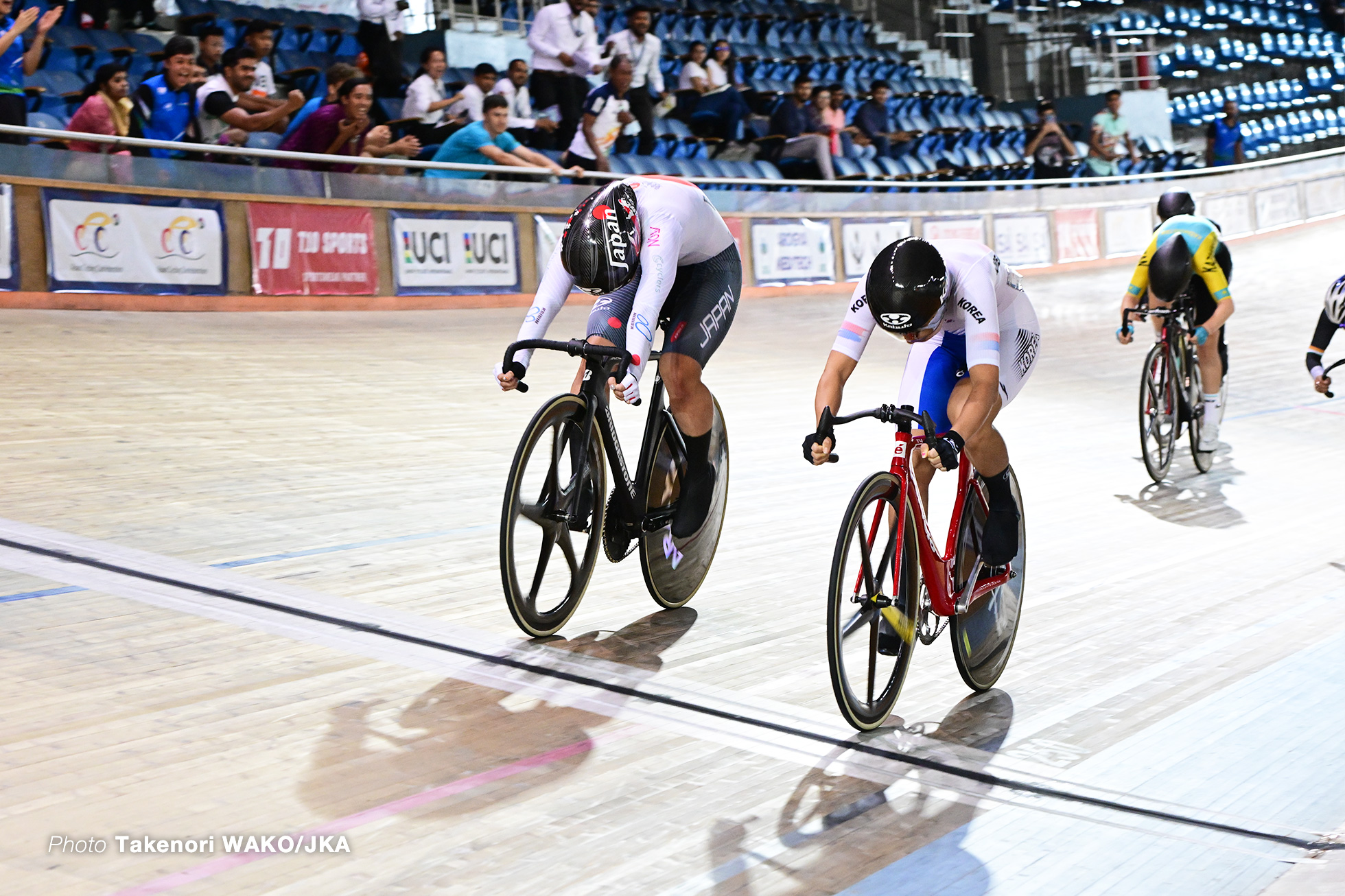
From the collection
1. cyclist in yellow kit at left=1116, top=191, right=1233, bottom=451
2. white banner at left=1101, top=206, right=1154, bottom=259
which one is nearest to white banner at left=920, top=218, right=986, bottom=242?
white banner at left=1101, top=206, right=1154, bottom=259

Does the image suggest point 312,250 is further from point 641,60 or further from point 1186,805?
point 1186,805

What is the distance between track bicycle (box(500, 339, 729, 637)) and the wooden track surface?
0.51ft

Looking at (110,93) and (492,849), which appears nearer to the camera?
(492,849)

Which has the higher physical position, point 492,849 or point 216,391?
point 216,391

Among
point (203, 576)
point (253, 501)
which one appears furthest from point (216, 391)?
point (203, 576)

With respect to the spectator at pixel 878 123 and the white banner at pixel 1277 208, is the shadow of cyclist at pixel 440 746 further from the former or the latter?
the white banner at pixel 1277 208

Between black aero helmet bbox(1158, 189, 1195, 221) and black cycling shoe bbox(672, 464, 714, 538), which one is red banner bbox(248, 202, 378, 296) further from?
black cycling shoe bbox(672, 464, 714, 538)

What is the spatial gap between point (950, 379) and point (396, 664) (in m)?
1.56

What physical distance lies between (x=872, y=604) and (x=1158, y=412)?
415cm

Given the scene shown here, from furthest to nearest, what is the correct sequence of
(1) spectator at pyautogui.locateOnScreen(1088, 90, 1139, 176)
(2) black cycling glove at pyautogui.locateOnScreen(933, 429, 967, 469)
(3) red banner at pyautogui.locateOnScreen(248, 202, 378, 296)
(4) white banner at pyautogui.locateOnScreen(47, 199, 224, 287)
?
(1) spectator at pyautogui.locateOnScreen(1088, 90, 1139, 176), (3) red banner at pyautogui.locateOnScreen(248, 202, 378, 296), (4) white banner at pyautogui.locateOnScreen(47, 199, 224, 287), (2) black cycling glove at pyautogui.locateOnScreen(933, 429, 967, 469)

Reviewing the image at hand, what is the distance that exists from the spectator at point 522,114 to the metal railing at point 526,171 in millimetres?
518

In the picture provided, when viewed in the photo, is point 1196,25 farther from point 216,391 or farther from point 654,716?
point 654,716

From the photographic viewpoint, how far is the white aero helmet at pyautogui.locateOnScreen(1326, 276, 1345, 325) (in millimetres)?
4734

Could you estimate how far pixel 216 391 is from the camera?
6281 millimetres
